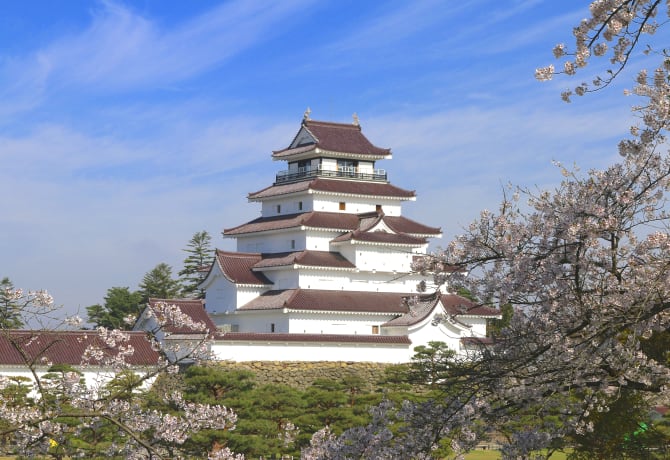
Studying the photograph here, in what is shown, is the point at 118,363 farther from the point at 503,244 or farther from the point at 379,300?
the point at 379,300

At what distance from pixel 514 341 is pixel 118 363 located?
441 cm

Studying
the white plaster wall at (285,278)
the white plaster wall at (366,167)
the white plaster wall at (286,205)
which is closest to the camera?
the white plaster wall at (285,278)

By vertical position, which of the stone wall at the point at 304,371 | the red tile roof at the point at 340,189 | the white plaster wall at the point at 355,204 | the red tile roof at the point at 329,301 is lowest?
the stone wall at the point at 304,371

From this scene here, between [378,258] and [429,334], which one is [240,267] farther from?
[429,334]

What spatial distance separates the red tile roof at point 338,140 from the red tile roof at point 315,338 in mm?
9570

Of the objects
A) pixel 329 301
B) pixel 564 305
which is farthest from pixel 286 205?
pixel 564 305

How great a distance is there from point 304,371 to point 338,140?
40.4ft

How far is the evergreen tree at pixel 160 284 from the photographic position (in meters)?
55.5

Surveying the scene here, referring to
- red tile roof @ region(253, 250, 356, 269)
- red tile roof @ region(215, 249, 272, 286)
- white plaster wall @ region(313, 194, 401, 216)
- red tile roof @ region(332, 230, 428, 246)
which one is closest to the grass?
red tile roof @ region(253, 250, 356, 269)

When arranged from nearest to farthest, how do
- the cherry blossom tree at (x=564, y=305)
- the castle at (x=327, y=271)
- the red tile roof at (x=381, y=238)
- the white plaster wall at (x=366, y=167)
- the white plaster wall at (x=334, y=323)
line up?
the cherry blossom tree at (x=564, y=305) < the castle at (x=327, y=271) < the white plaster wall at (x=334, y=323) < the red tile roof at (x=381, y=238) < the white plaster wall at (x=366, y=167)

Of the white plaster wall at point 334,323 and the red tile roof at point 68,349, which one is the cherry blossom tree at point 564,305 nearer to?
the red tile roof at point 68,349

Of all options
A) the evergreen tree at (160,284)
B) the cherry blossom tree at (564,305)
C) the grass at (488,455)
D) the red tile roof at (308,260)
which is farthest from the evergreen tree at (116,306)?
the cherry blossom tree at (564,305)

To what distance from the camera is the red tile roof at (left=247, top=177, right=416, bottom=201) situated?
129 ft

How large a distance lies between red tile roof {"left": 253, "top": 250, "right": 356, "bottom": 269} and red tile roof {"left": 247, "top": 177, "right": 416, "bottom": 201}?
2.83 metres
